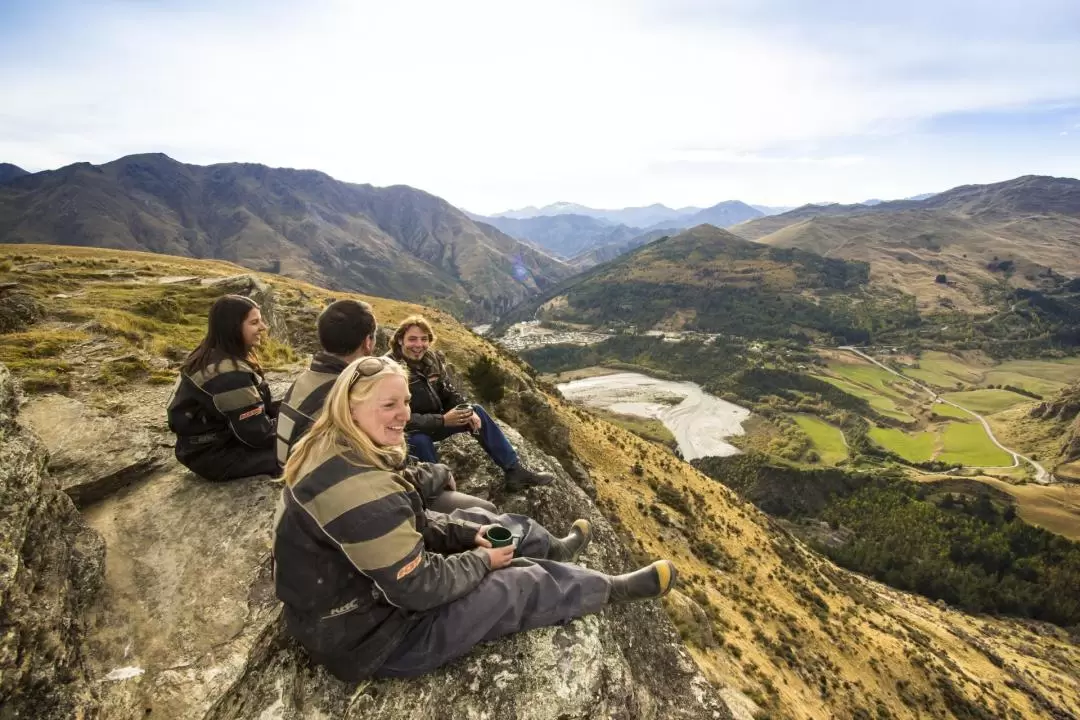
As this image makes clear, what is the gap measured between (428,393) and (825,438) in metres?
133

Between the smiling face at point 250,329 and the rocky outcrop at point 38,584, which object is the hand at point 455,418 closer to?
the smiling face at point 250,329

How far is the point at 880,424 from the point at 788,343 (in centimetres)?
6812

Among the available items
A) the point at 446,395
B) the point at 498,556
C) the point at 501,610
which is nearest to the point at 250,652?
the point at 501,610

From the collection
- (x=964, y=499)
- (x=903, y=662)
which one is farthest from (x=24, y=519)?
(x=964, y=499)

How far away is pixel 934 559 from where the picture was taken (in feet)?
230

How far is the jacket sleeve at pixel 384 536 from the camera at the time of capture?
3.91m

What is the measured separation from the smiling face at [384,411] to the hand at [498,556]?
5.25 ft

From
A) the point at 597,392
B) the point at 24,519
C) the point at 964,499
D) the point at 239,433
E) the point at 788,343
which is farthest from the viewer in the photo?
the point at 788,343

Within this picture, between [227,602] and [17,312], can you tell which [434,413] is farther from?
[17,312]

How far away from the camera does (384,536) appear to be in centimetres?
403

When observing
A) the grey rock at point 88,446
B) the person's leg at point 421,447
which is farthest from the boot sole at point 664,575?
the grey rock at point 88,446

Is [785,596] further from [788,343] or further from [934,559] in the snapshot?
[788,343]

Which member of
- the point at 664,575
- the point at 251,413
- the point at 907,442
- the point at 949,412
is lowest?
the point at 907,442

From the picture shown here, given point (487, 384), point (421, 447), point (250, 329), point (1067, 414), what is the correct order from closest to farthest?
point (250, 329) < point (421, 447) < point (487, 384) < point (1067, 414)
